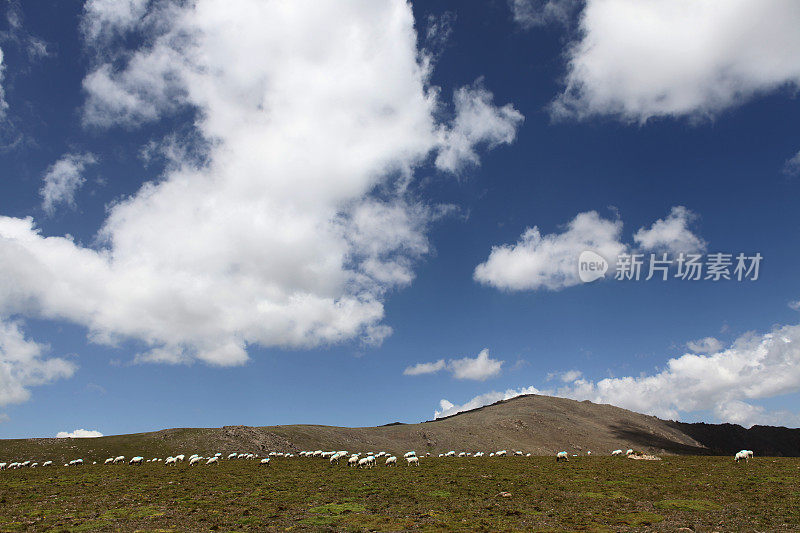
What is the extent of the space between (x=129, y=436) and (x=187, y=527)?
88219mm

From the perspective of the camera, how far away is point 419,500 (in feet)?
107

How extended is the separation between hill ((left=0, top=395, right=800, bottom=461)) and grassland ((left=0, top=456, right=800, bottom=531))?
39.1m

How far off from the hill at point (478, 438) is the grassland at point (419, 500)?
128 ft

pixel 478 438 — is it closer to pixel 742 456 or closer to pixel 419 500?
pixel 742 456

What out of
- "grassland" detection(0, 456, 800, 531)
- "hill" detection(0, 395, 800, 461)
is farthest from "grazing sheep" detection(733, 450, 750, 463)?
"hill" detection(0, 395, 800, 461)

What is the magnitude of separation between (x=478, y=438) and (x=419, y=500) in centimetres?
9843

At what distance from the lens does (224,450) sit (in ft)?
287

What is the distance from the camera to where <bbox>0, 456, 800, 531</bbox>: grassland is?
2541cm

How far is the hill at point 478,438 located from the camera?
86500 millimetres

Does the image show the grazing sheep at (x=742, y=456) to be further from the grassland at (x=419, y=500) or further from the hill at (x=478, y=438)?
the hill at (x=478, y=438)

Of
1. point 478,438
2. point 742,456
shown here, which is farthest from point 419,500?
point 478,438

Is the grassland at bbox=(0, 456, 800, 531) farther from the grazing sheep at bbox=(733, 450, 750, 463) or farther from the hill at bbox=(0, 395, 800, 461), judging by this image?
the hill at bbox=(0, 395, 800, 461)

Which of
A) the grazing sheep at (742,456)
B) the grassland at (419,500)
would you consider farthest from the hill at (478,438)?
the grazing sheep at (742,456)

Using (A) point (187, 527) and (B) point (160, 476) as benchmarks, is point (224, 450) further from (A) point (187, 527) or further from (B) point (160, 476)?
(A) point (187, 527)
